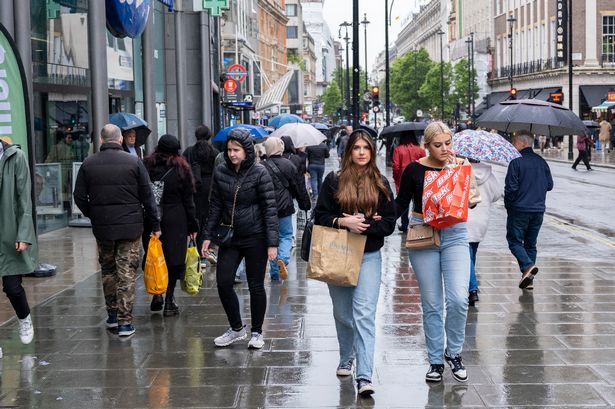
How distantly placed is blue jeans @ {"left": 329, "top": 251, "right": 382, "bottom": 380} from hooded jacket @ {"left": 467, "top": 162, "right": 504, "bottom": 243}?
3.14 meters

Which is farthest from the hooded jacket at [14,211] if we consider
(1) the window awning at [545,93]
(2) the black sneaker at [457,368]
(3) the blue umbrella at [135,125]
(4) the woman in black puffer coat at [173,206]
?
(1) the window awning at [545,93]

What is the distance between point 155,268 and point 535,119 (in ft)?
14.1

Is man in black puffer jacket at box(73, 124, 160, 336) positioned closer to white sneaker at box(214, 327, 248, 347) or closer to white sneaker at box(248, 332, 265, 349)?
white sneaker at box(214, 327, 248, 347)

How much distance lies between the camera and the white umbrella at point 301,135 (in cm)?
1612

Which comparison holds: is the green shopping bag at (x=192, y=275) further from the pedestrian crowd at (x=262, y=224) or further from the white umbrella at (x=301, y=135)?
the white umbrella at (x=301, y=135)

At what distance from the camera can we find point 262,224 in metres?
8.09

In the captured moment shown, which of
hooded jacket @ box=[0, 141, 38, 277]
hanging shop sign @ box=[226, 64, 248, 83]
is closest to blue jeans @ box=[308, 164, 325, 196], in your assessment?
hooded jacket @ box=[0, 141, 38, 277]

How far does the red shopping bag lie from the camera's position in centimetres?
683

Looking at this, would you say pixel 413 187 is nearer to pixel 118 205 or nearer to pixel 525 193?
pixel 118 205

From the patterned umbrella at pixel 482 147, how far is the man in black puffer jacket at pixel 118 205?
2.87m

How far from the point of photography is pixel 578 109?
6981cm

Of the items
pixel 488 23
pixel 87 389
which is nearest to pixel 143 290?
pixel 87 389

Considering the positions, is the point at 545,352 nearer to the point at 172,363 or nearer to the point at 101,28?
the point at 172,363

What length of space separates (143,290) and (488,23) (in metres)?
94.8
